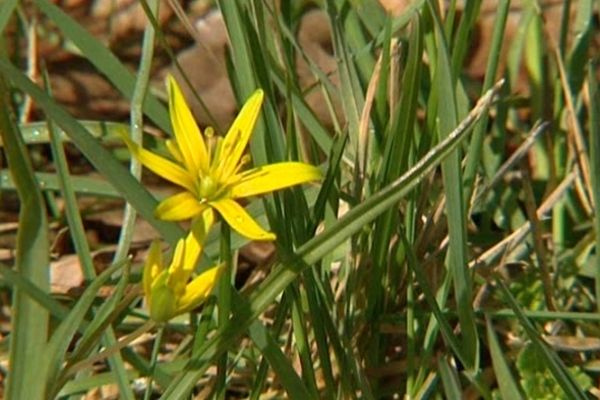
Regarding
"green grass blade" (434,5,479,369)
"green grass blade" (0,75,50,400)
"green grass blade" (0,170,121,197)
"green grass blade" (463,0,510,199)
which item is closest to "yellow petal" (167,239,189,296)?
"green grass blade" (0,75,50,400)


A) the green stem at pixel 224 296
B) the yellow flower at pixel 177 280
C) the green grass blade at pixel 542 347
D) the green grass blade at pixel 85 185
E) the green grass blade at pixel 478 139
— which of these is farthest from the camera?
the green grass blade at pixel 85 185

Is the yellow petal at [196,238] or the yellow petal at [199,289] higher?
the yellow petal at [196,238]

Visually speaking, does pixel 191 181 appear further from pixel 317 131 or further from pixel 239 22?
pixel 317 131

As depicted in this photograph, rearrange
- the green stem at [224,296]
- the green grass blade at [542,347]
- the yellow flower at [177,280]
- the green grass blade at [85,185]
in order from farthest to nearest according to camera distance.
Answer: the green grass blade at [85,185], the green grass blade at [542,347], the green stem at [224,296], the yellow flower at [177,280]

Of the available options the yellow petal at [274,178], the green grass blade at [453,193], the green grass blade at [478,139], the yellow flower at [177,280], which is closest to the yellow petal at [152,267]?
the yellow flower at [177,280]

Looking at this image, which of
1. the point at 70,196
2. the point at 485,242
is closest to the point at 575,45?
the point at 485,242

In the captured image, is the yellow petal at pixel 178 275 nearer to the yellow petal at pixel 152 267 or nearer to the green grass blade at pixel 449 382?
the yellow petal at pixel 152 267

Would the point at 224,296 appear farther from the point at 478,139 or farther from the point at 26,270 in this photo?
the point at 478,139

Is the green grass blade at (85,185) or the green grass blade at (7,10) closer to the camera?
Answer: the green grass blade at (7,10)
